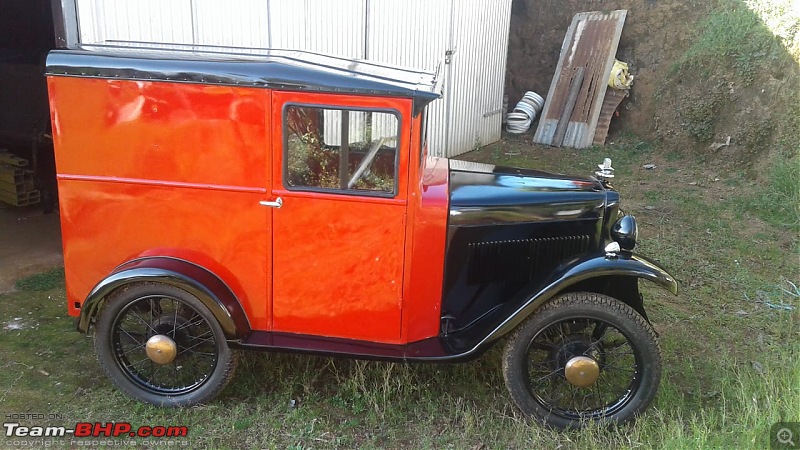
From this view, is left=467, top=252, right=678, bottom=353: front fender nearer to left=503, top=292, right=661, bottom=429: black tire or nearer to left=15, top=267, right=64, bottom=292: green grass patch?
left=503, top=292, right=661, bottom=429: black tire

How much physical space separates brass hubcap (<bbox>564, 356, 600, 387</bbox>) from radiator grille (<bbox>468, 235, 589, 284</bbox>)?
2.08 feet

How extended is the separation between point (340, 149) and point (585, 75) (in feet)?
27.3

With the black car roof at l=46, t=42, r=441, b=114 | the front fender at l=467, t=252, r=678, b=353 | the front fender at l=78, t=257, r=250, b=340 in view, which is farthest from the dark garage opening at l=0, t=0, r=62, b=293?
the front fender at l=467, t=252, r=678, b=353

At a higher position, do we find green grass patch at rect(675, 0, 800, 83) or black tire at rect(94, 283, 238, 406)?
green grass patch at rect(675, 0, 800, 83)

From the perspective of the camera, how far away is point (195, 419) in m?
3.48

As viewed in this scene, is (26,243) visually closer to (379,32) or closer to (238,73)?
(238,73)

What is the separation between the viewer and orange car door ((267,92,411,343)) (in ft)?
10.6

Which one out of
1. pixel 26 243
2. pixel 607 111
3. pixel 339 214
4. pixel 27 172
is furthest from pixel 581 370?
pixel 607 111

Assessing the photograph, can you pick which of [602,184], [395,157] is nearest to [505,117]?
[602,184]

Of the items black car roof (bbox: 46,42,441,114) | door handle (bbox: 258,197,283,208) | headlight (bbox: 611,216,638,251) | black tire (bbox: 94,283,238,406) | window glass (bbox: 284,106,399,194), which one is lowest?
black tire (bbox: 94,283,238,406)

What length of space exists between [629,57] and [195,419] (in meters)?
9.62

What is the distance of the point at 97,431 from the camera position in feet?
11.1

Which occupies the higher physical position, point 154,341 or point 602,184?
point 602,184

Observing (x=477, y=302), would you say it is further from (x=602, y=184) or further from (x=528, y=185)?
(x=602, y=184)
